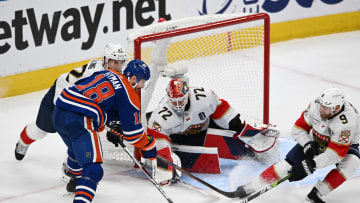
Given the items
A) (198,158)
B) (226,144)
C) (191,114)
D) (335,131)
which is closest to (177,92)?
(191,114)

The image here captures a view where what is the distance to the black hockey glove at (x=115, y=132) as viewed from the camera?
4691 millimetres

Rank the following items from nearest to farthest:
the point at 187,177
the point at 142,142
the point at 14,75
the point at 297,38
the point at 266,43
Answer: the point at 142,142 → the point at 187,177 → the point at 266,43 → the point at 14,75 → the point at 297,38

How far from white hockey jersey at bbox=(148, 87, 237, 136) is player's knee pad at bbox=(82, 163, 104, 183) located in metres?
0.82

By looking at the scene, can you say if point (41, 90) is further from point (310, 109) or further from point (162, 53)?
point (310, 109)

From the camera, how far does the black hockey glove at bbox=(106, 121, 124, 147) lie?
15.4 ft

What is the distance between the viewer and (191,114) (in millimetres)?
5102

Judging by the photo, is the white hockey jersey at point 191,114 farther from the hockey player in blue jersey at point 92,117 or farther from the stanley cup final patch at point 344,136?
the stanley cup final patch at point 344,136

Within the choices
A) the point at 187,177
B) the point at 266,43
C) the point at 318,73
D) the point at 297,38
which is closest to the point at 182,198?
the point at 187,177

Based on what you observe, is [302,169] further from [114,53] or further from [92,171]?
[114,53]

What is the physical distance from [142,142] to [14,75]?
2.46 meters

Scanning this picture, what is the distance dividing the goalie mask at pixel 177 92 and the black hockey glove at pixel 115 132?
0.41 m

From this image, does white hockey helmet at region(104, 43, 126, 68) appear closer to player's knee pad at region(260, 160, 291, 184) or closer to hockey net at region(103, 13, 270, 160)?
hockey net at region(103, 13, 270, 160)

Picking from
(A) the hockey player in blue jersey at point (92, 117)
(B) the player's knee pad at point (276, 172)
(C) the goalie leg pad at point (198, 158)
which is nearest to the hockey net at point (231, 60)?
(C) the goalie leg pad at point (198, 158)

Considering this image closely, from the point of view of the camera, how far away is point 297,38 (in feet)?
27.1
